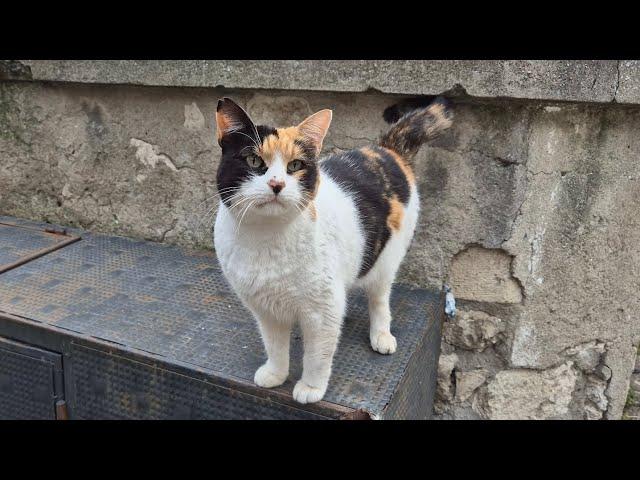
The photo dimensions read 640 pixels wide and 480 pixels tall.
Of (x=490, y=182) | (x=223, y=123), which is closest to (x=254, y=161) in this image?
(x=223, y=123)

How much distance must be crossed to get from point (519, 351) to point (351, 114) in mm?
1254

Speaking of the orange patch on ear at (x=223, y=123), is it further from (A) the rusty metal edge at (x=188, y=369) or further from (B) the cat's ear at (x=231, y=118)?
(A) the rusty metal edge at (x=188, y=369)

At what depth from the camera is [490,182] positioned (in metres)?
2.01

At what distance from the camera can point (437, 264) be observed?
217cm

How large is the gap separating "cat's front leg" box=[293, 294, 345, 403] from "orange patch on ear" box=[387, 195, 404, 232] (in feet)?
1.16

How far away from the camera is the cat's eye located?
1257mm

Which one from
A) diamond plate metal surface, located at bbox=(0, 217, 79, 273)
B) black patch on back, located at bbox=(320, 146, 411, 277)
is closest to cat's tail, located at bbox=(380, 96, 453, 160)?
black patch on back, located at bbox=(320, 146, 411, 277)

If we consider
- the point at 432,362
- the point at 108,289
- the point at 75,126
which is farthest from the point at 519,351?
the point at 75,126

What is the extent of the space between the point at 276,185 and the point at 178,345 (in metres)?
0.83

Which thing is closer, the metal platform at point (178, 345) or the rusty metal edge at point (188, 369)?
the rusty metal edge at point (188, 369)

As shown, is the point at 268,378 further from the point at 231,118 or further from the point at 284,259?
the point at 231,118

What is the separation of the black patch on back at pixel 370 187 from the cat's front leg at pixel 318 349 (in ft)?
0.80

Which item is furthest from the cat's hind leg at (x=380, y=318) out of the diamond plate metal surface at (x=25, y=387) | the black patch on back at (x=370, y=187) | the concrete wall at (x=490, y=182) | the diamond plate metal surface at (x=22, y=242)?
the diamond plate metal surface at (x=22, y=242)

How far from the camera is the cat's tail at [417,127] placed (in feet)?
6.12
